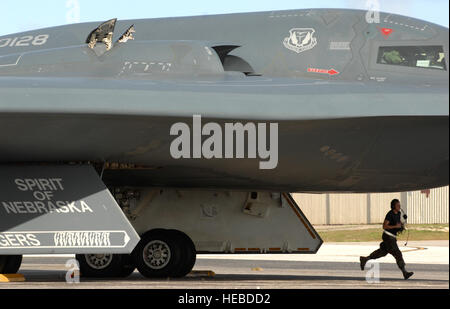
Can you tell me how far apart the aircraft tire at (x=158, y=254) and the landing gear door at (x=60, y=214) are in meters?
2.52

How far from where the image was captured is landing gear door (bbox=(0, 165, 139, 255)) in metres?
11.8

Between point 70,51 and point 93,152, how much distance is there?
6.05 ft

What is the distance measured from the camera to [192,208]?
14.3m

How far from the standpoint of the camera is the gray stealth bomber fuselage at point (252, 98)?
11.0m

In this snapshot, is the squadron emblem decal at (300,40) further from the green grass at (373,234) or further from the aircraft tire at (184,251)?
the green grass at (373,234)

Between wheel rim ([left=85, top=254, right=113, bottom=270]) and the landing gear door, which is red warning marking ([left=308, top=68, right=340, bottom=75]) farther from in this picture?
wheel rim ([left=85, top=254, right=113, bottom=270])

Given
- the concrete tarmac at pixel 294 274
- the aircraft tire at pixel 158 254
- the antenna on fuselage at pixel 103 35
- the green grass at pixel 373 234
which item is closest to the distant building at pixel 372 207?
the green grass at pixel 373 234

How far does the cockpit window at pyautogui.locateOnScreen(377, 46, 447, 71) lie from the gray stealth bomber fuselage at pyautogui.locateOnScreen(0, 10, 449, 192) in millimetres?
17

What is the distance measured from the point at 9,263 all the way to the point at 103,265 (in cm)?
167

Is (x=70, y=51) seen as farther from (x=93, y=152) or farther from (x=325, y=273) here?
(x=325, y=273)

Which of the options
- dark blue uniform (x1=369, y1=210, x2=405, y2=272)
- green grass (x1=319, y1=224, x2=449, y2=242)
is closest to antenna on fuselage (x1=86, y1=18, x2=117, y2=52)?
dark blue uniform (x1=369, y1=210, x2=405, y2=272)
